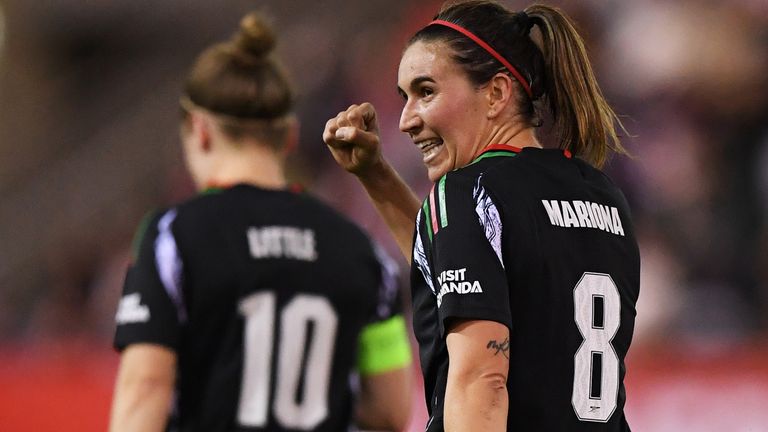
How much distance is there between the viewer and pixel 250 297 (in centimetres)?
325

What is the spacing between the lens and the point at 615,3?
7.99 metres

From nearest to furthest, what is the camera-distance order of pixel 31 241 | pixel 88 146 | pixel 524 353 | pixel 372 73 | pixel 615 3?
pixel 524 353 → pixel 615 3 → pixel 372 73 → pixel 31 241 → pixel 88 146

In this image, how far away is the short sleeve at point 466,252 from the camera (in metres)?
2.20

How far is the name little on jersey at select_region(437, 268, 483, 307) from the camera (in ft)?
7.21

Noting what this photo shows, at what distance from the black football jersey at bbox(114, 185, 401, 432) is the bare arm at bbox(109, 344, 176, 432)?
4cm

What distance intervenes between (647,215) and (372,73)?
2909 millimetres

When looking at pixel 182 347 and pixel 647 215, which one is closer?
pixel 182 347

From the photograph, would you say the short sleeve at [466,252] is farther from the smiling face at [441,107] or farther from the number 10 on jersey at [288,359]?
the number 10 on jersey at [288,359]

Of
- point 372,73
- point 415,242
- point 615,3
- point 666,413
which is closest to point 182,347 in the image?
point 415,242

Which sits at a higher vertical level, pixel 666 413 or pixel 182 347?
pixel 182 347

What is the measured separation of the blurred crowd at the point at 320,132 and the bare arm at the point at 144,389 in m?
1.71

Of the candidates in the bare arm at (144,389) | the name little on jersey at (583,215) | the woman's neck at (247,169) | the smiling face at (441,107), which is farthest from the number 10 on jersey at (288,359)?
the name little on jersey at (583,215)

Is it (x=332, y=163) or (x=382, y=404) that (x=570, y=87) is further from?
(x=332, y=163)

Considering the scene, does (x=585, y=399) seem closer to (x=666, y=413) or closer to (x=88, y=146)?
(x=666, y=413)
